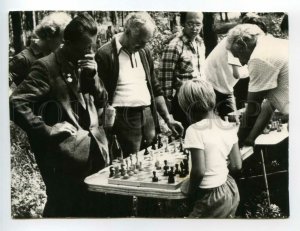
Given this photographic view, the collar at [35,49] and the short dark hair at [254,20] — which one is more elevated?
the short dark hair at [254,20]

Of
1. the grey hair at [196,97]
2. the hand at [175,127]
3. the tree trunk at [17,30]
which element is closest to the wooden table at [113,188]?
the hand at [175,127]

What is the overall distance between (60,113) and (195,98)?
55 centimetres

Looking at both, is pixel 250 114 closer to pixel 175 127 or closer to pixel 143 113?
pixel 175 127

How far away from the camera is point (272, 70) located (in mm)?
2367

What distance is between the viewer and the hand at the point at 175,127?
92.5 inches

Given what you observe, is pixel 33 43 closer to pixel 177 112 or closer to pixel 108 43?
pixel 108 43

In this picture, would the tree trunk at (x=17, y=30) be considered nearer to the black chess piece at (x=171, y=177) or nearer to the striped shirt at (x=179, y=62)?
the striped shirt at (x=179, y=62)

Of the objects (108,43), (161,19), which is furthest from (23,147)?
(161,19)

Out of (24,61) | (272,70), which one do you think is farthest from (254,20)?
(24,61)

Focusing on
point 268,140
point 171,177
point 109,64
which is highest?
point 109,64

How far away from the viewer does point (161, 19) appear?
2.34 meters

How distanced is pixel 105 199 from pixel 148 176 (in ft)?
0.65

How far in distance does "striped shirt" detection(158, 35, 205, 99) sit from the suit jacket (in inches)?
10.2

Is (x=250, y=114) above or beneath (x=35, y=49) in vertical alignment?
beneath
